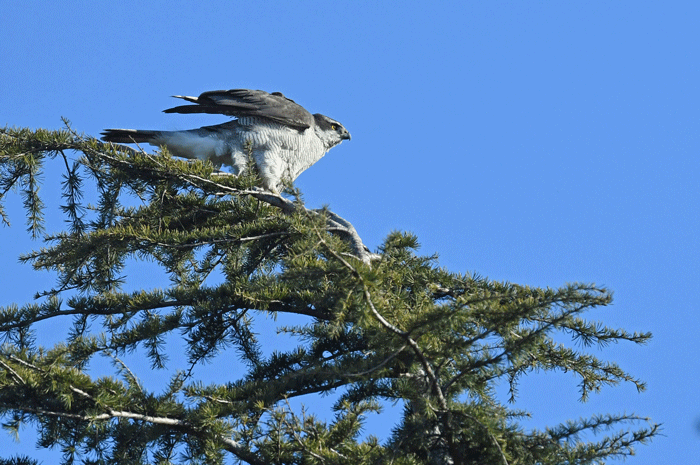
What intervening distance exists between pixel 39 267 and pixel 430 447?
3.89m

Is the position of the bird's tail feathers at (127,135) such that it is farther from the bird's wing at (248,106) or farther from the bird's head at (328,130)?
the bird's head at (328,130)

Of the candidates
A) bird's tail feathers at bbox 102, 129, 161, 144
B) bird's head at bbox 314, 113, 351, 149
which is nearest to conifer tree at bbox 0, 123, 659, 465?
bird's tail feathers at bbox 102, 129, 161, 144

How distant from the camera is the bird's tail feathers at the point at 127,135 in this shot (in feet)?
20.8

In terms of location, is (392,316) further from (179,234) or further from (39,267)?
(39,267)

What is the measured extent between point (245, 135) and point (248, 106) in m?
0.30

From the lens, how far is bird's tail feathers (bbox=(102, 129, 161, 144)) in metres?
6.33

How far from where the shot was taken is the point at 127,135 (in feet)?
21.2

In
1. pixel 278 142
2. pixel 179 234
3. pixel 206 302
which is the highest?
pixel 278 142

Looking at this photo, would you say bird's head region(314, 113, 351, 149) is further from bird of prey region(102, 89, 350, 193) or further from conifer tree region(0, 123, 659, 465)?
conifer tree region(0, 123, 659, 465)

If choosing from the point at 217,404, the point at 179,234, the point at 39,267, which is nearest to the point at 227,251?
the point at 179,234

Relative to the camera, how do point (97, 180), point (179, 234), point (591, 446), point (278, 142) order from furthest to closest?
point (278, 142) → point (97, 180) → point (179, 234) → point (591, 446)

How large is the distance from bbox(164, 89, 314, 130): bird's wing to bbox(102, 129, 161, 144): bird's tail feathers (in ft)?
0.92

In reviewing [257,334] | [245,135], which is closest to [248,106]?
[245,135]

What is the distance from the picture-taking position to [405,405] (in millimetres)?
3836
